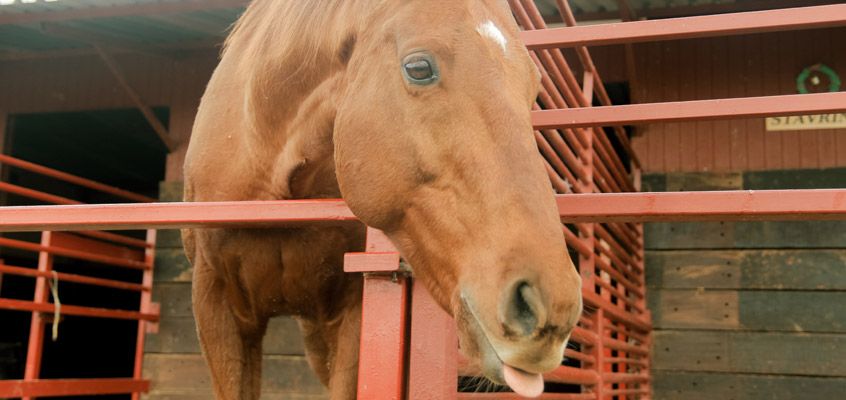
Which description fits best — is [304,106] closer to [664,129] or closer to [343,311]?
[343,311]

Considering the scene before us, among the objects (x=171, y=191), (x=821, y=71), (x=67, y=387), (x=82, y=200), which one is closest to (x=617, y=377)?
(x=821, y=71)

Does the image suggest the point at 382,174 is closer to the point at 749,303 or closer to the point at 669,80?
the point at 749,303

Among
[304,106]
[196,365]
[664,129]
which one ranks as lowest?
[196,365]

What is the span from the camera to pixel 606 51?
240 inches

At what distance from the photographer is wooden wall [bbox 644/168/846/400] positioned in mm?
5203

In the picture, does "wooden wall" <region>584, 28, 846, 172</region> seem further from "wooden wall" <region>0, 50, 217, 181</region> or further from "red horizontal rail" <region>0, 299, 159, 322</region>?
"red horizontal rail" <region>0, 299, 159, 322</region>

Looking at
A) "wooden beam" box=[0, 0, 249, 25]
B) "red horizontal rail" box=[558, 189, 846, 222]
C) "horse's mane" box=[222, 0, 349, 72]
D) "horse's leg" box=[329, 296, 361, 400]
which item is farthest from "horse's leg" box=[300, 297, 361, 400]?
"wooden beam" box=[0, 0, 249, 25]

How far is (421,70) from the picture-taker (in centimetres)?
158

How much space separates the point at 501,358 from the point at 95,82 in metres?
6.59

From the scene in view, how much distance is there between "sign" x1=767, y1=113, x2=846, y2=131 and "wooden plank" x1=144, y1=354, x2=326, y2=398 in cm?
352

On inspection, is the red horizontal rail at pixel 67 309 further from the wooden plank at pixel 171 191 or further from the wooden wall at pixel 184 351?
the wooden plank at pixel 171 191

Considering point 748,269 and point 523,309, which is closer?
point 523,309

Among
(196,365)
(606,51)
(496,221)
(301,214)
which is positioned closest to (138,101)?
(196,365)

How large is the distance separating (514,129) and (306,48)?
776 millimetres
